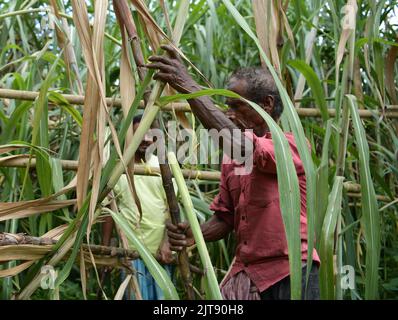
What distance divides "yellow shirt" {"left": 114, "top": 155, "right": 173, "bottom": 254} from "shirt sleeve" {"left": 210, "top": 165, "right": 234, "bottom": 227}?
631 millimetres

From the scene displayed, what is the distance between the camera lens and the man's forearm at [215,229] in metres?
1.63

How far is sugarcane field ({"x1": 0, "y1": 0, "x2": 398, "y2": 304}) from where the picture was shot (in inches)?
41.9

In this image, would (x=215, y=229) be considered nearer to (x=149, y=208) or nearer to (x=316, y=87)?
(x=316, y=87)

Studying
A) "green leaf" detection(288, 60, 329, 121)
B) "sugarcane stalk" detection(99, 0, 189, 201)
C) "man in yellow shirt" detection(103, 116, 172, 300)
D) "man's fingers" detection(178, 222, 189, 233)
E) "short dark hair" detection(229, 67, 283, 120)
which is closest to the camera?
"sugarcane stalk" detection(99, 0, 189, 201)

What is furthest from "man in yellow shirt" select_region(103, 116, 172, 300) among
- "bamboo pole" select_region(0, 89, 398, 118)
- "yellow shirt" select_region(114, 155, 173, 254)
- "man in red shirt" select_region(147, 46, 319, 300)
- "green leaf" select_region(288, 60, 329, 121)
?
"green leaf" select_region(288, 60, 329, 121)

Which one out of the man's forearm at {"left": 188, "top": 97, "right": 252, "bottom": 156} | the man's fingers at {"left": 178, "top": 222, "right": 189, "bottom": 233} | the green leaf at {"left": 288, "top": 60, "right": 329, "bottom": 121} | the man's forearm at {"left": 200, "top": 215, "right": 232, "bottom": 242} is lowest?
the man's forearm at {"left": 200, "top": 215, "right": 232, "bottom": 242}

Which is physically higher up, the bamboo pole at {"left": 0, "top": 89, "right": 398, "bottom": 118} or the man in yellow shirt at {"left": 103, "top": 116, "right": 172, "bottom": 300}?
the bamboo pole at {"left": 0, "top": 89, "right": 398, "bottom": 118}

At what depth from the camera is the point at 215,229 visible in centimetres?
164


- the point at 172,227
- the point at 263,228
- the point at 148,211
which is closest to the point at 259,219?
the point at 263,228

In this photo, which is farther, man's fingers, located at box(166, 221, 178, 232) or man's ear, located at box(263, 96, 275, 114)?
man's ear, located at box(263, 96, 275, 114)

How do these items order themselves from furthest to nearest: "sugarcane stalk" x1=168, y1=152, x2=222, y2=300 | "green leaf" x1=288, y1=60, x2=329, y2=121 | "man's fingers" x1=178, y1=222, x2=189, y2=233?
1. "green leaf" x1=288, y1=60, x2=329, y2=121
2. "man's fingers" x1=178, y1=222, x2=189, y2=233
3. "sugarcane stalk" x1=168, y1=152, x2=222, y2=300

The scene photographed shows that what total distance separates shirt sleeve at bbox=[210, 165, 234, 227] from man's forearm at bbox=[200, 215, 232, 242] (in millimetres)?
11

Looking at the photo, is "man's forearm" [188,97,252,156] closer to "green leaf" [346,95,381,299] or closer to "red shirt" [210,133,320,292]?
"red shirt" [210,133,320,292]
